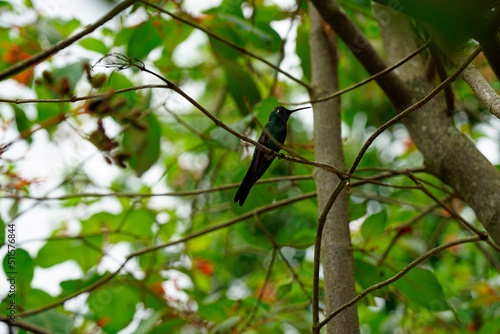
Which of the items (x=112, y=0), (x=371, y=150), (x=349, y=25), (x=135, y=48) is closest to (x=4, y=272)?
(x=135, y=48)

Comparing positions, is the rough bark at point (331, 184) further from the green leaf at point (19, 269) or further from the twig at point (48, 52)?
the green leaf at point (19, 269)

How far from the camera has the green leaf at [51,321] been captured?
1.79 meters

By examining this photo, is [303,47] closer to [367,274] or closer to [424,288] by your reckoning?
[367,274]

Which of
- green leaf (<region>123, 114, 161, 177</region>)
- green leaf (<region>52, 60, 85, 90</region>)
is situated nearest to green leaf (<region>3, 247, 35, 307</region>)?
green leaf (<region>123, 114, 161, 177</region>)

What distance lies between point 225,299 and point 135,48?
1.19 metres

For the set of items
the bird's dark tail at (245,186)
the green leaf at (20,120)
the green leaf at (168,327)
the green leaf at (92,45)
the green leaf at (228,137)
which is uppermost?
the green leaf at (92,45)

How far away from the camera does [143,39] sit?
2.23 metres

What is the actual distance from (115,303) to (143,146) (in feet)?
2.41

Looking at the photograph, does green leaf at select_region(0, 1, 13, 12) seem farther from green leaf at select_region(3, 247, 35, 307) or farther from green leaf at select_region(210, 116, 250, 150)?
green leaf at select_region(210, 116, 250, 150)

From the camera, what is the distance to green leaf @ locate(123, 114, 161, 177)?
2.30 meters

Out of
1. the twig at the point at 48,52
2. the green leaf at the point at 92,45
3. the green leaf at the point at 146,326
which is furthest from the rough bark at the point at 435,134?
the green leaf at the point at 146,326

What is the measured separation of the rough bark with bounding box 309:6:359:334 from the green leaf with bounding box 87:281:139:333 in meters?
1.15

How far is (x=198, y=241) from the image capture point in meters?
3.44

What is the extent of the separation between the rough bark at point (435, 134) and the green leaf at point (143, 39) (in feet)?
2.78
